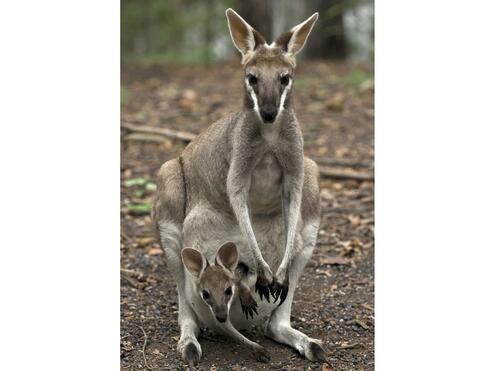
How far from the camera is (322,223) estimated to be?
6273 millimetres

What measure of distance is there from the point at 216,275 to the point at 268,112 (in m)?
0.94

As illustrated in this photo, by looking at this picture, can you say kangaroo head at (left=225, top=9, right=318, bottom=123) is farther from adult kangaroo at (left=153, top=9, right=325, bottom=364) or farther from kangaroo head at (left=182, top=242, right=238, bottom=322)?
kangaroo head at (left=182, top=242, right=238, bottom=322)

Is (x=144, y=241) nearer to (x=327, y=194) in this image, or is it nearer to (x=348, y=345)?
(x=327, y=194)

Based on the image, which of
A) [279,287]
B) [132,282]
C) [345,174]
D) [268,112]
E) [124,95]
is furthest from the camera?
[124,95]

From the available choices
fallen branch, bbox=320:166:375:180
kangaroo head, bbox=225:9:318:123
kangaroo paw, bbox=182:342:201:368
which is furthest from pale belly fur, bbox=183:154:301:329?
fallen branch, bbox=320:166:375:180

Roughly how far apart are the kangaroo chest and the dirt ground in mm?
753

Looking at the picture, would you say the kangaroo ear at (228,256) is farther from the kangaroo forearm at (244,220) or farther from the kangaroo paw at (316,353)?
the kangaroo paw at (316,353)

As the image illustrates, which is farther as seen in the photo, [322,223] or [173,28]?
[173,28]

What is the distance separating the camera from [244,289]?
421 cm

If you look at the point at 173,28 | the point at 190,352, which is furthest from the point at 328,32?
the point at 190,352

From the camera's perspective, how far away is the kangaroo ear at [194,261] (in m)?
4.10

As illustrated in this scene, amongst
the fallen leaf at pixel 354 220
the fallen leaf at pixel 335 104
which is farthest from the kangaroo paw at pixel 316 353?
the fallen leaf at pixel 335 104

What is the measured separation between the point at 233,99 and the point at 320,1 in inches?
87.2

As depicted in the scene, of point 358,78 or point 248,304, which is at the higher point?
point 358,78
